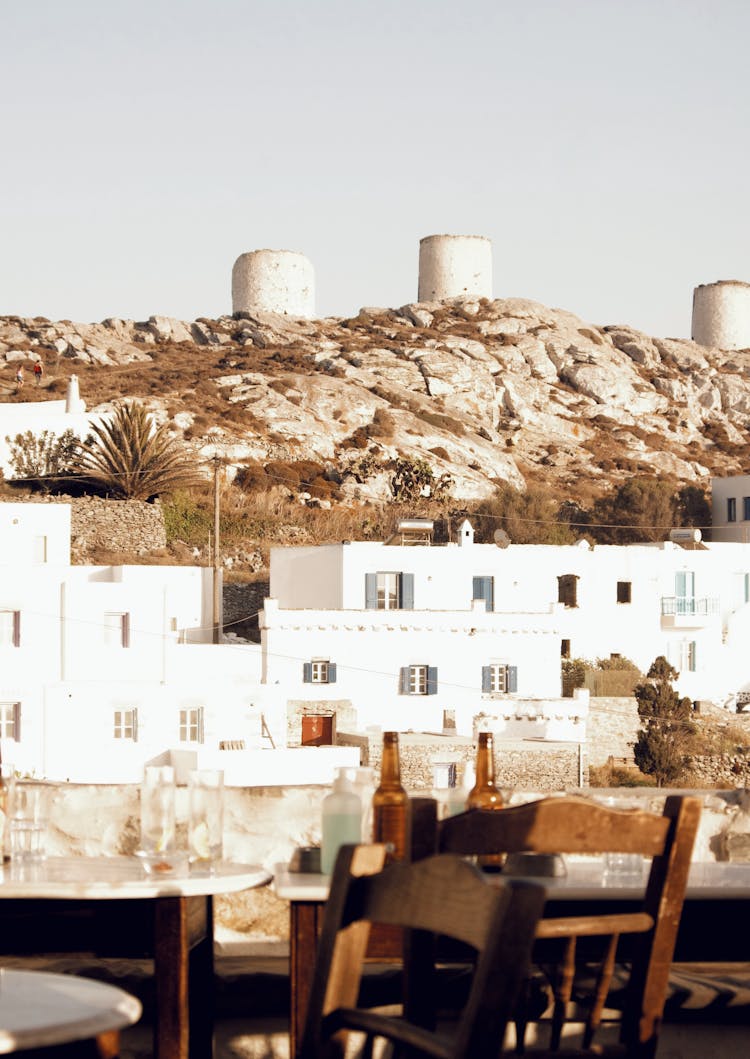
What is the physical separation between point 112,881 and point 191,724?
21.9 meters

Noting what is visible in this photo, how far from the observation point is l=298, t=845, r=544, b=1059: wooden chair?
216 cm

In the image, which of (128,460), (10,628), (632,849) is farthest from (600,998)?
(128,460)

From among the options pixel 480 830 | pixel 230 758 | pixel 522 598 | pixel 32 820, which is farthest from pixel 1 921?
pixel 522 598

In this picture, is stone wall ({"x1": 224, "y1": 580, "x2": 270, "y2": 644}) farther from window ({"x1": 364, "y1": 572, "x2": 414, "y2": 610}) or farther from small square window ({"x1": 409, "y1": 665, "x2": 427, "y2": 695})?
small square window ({"x1": 409, "y1": 665, "x2": 427, "y2": 695})

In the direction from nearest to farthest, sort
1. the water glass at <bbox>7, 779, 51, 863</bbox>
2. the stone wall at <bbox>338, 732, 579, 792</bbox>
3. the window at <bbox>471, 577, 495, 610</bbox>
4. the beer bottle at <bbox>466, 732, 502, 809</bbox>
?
the water glass at <bbox>7, 779, 51, 863</bbox>
the beer bottle at <bbox>466, 732, 502, 809</bbox>
the stone wall at <bbox>338, 732, 579, 792</bbox>
the window at <bbox>471, 577, 495, 610</bbox>

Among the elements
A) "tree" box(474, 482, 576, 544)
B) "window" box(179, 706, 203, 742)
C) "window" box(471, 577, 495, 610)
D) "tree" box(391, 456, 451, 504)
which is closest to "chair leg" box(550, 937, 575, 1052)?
"window" box(179, 706, 203, 742)

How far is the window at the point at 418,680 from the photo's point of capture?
96.5 ft

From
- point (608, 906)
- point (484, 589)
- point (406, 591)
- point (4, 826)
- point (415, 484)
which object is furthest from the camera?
point (415, 484)

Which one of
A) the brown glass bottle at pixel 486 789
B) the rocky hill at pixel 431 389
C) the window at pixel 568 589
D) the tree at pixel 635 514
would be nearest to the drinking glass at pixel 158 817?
the brown glass bottle at pixel 486 789

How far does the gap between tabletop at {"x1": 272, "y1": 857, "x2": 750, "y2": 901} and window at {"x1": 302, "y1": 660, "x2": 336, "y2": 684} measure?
24200 mm

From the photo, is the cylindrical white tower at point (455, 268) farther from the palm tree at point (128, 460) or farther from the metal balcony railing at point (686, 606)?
the metal balcony railing at point (686, 606)

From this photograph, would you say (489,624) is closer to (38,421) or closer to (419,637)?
(419,637)

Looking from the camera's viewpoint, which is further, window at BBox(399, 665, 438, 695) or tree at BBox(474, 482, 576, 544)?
tree at BBox(474, 482, 576, 544)

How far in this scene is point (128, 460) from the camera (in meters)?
Result: 37.5
